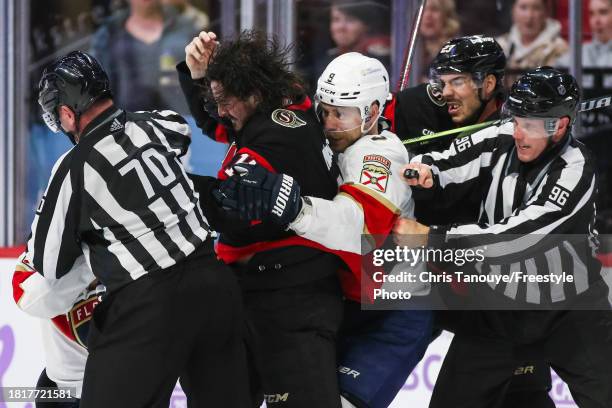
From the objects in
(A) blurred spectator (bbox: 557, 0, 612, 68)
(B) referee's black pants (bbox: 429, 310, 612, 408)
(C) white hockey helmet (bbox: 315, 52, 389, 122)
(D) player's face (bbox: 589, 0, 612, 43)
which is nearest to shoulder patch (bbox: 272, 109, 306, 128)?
(C) white hockey helmet (bbox: 315, 52, 389, 122)

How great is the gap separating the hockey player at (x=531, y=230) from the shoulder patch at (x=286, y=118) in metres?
0.38

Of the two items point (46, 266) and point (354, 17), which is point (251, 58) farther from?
point (354, 17)

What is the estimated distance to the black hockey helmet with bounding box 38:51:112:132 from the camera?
2492 mm

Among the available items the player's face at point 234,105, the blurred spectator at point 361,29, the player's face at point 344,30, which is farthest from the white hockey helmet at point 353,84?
the player's face at point 344,30

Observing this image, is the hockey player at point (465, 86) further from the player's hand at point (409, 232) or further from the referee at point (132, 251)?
the referee at point (132, 251)

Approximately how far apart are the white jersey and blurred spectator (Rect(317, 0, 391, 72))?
313 cm

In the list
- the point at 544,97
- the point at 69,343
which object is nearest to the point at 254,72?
the point at 544,97

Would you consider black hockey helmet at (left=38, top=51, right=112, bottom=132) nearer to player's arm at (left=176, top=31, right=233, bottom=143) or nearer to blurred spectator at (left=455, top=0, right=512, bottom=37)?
player's arm at (left=176, top=31, right=233, bottom=143)

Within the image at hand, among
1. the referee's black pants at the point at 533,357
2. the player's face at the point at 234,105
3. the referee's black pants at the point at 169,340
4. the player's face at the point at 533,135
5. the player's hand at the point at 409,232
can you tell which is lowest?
the referee's black pants at the point at 533,357

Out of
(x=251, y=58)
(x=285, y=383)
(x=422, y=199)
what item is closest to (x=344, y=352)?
(x=285, y=383)

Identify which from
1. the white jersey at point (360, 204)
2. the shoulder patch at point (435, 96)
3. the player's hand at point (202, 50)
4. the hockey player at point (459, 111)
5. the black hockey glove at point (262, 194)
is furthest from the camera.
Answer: the shoulder patch at point (435, 96)

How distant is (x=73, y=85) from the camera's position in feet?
8.17

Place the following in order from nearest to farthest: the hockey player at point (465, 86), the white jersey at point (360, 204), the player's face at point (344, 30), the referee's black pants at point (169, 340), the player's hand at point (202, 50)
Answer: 1. the referee's black pants at point (169, 340)
2. the white jersey at point (360, 204)
3. the player's hand at point (202, 50)
4. the hockey player at point (465, 86)
5. the player's face at point (344, 30)

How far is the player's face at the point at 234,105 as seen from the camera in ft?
8.87
